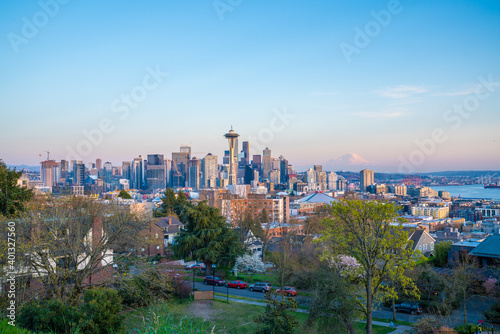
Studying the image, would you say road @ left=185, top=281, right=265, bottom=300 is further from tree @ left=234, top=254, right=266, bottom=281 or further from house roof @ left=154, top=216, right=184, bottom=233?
house roof @ left=154, top=216, right=184, bottom=233

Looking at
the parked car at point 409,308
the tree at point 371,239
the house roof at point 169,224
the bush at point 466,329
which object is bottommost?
the parked car at point 409,308

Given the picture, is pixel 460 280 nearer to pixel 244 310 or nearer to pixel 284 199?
pixel 244 310

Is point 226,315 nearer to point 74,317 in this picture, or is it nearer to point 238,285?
point 238,285

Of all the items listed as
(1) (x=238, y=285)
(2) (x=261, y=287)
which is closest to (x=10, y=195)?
(1) (x=238, y=285)

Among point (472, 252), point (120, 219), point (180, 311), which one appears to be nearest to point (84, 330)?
point (120, 219)

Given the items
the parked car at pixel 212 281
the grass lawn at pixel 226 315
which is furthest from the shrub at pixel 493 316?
the parked car at pixel 212 281

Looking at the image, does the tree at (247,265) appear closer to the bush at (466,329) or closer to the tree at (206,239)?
the tree at (206,239)
